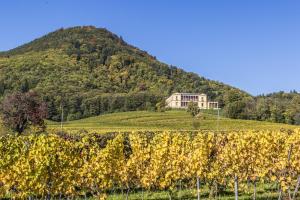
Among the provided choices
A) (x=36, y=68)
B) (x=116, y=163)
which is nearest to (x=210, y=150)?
(x=116, y=163)

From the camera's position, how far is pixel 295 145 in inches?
974

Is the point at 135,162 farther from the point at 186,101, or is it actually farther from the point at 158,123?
A: the point at 186,101

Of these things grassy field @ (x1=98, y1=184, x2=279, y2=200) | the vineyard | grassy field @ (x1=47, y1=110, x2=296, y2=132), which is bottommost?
grassy field @ (x1=98, y1=184, x2=279, y2=200)

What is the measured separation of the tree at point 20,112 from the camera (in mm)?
40219

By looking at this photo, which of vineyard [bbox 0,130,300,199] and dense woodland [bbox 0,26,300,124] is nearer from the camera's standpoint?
vineyard [bbox 0,130,300,199]

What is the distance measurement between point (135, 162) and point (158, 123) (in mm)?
95553

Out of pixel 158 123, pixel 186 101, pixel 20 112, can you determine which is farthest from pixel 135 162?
pixel 186 101

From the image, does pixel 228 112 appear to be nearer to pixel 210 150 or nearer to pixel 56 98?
pixel 56 98

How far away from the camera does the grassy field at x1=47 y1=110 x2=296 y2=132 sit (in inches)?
4232

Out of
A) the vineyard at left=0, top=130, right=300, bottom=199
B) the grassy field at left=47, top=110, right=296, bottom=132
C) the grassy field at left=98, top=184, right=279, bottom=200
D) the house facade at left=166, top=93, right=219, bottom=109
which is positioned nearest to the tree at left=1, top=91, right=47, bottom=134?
the vineyard at left=0, top=130, right=300, bottom=199

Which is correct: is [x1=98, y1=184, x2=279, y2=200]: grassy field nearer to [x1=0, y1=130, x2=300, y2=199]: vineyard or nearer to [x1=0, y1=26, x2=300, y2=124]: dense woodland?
[x1=0, y1=130, x2=300, y2=199]: vineyard

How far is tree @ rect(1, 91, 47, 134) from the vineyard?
15210 mm

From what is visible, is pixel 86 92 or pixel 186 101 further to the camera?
pixel 186 101

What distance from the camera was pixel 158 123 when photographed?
11919 centimetres
